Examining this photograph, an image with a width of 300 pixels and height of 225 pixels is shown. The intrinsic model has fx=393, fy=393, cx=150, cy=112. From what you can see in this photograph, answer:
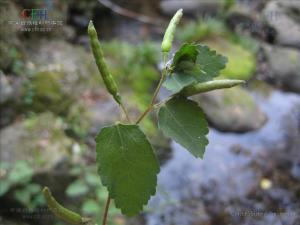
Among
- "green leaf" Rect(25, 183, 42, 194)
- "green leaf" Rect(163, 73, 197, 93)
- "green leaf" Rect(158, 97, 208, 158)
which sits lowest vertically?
"green leaf" Rect(25, 183, 42, 194)

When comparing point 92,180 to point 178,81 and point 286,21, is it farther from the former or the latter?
point 286,21

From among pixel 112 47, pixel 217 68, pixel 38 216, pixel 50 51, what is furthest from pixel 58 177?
pixel 112 47

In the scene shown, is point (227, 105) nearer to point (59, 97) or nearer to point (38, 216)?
point (59, 97)

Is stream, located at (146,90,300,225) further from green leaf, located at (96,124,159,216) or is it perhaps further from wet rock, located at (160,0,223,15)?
wet rock, located at (160,0,223,15)

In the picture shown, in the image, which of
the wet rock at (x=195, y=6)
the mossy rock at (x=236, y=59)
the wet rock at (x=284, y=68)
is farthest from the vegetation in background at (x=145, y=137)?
the wet rock at (x=195, y=6)

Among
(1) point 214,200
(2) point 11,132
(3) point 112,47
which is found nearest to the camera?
(2) point 11,132

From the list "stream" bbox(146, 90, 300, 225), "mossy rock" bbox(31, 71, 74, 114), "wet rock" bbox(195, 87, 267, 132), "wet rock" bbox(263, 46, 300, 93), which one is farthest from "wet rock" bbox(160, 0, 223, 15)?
"mossy rock" bbox(31, 71, 74, 114)

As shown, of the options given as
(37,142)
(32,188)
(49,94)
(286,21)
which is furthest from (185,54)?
(286,21)
